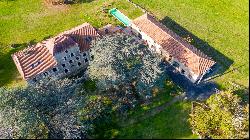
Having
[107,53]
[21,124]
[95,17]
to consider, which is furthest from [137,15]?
[21,124]

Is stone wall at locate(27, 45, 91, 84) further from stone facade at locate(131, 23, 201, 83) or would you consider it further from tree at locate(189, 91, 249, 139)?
tree at locate(189, 91, 249, 139)

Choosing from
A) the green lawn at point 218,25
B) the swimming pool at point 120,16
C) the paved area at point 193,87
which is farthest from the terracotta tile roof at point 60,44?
the green lawn at point 218,25

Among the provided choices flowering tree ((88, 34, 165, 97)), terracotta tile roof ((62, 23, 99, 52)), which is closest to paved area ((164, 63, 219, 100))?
flowering tree ((88, 34, 165, 97))

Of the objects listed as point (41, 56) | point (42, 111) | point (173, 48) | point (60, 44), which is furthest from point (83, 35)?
point (42, 111)

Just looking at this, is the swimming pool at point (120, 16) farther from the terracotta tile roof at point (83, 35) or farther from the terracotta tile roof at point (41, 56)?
the terracotta tile roof at point (41, 56)

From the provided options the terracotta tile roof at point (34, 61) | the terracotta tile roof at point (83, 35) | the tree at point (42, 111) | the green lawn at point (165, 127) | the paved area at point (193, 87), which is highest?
the terracotta tile roof at point (83, 35)

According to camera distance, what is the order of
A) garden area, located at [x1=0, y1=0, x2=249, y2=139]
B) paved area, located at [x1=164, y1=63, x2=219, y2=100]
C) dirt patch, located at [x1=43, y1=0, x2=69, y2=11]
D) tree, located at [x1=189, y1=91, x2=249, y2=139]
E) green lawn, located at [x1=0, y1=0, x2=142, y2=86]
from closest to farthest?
1. garden area, located at [x1=0, y1=0, x2=249, y2=139]
2. tree, located at [x1=189, y1=91, x2=249, y2=139]
3. paved area, located at [x1=164, y1=63, x2=219, y2=100]
4. green lawn, located at [x1=0, y1=0, x2=142, y2=86]
5. dirt patch, located at [x1=43, y1=0, x2=69, y2=11]

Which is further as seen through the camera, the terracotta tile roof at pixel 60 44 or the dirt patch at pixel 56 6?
the dirt patch at pixel 56 6
